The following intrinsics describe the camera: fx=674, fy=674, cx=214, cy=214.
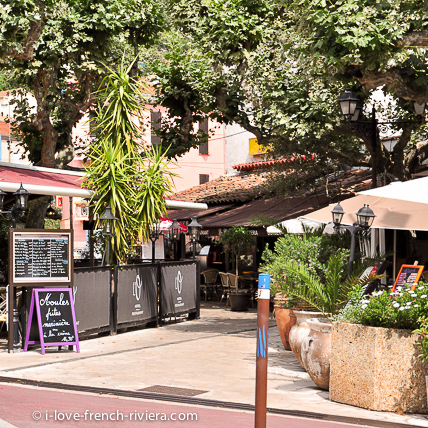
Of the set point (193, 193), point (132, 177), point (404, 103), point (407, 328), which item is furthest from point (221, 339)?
point (193, 193)

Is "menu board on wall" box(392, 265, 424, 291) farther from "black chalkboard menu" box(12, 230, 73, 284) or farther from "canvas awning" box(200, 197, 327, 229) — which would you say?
"canvas awning" box(200, 197, 327, 229)

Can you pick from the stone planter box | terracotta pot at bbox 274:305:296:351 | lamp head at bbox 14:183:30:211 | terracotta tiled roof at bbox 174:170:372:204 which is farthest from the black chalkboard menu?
terracotta tiled roof at bbox 174:170:372:204

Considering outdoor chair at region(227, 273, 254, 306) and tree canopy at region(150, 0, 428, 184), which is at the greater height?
tree canopy at region(150, 0, 428, 184)

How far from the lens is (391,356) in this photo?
6.75 m

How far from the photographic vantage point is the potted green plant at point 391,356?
6.73 metres

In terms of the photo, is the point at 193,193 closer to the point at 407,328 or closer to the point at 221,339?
the point at 221,339

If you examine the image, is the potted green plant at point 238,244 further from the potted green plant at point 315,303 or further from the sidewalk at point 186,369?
the potted green plant at point 315,303

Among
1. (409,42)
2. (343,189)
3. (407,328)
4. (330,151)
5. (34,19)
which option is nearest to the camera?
(407,328)

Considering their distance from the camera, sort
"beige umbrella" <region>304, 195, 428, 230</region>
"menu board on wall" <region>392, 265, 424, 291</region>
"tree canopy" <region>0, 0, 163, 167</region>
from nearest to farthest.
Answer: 1. "menu board on wall" <region>392, 265, 424, 291</region>
2. "beige umbrella" <region>304, 195, 428, 230</region>
3. "tree canopy" <region>0, 0, 163, 167</region>

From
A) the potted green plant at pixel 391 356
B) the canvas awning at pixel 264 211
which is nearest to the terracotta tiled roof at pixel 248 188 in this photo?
the canvas awning at pixel 264 211

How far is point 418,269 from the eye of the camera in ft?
29.7

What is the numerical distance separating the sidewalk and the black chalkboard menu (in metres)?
1.20

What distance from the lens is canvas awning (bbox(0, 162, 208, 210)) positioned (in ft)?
39.7

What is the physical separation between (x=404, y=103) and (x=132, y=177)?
791 centimetres
